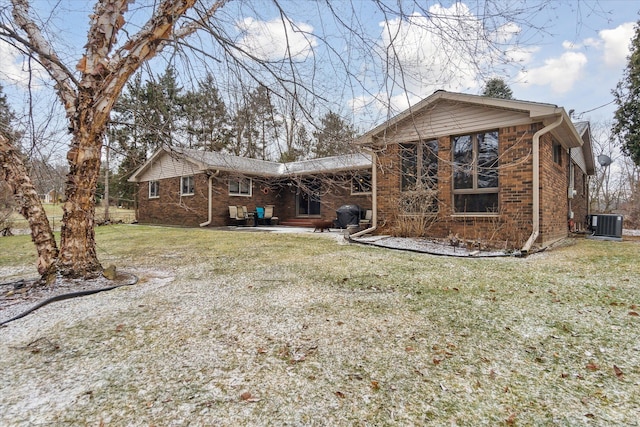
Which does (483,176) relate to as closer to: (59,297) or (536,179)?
(536,179)

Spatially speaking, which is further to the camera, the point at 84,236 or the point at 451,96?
the point at 451,96

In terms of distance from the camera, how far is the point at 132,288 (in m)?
4.02

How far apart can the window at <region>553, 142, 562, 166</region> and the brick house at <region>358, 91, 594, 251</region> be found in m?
0.03

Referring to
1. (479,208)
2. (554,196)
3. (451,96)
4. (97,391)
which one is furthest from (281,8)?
(554,196)

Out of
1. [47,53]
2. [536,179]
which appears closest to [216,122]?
[47,53]

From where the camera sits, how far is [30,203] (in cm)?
397

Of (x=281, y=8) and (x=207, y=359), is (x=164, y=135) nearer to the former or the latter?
(x=281, y=8)

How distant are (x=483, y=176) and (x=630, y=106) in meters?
12.7

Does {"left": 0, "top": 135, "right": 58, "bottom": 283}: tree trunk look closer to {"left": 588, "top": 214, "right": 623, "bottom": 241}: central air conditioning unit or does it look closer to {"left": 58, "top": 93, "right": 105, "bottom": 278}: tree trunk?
{"left": 58, "top": 93, "right": 105, "bottom": 278}: tree trunk

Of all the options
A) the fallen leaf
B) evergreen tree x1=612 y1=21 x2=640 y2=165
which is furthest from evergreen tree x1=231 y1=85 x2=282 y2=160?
evergreen tree x1=612 y1=21 x2=640 y2=165

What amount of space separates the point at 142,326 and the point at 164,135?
3.16m

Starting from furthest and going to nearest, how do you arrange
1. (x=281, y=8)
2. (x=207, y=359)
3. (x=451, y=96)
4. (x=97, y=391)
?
(x=451, y=96) → (x=281, y=8) → (x=207, y=359) → (x=97, y=391)

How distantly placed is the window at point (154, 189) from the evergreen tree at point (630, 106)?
23.3 metres

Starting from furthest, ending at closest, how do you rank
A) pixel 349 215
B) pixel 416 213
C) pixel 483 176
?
pixel 349 215 → pixel 416 213 → pixel 483 176
